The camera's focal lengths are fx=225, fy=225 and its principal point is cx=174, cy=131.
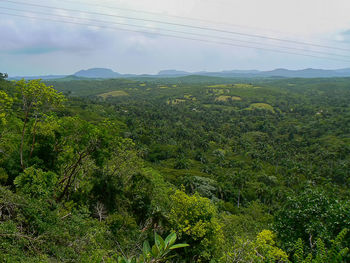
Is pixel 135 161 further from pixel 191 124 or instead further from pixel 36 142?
pixel 191 124

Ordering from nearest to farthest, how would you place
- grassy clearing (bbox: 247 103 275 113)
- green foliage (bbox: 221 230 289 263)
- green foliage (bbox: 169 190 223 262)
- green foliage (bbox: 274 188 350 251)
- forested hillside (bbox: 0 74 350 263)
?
green foliage (bbox: 221 230 289 263) < forested hillside (bbox: 0 74 350 263) < green foliage (bbox: 274 188 350 251) < green foliage (bbox: 169 190 223 262) < grassy clearing (bbox: 247 103 275 113)

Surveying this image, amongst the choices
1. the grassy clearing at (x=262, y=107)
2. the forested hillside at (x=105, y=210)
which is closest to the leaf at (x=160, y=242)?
the forested hillside at (x=105, y=210)

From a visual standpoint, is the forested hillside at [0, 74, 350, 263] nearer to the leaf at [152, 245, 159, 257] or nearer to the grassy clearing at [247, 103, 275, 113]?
the leaf at [152, 245, 159, 257]

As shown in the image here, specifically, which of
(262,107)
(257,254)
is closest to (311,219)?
(257,254)

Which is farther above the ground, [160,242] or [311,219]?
[160,242]

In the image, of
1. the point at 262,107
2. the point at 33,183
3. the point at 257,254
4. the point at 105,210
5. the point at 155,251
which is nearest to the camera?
the point at 155,251

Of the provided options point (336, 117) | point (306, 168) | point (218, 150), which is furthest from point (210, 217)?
point (336, 117)

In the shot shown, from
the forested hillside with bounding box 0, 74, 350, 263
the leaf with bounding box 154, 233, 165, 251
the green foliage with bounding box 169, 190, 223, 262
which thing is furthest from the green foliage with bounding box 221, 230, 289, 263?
the leaf with bounding box 154, 233, 165, 251

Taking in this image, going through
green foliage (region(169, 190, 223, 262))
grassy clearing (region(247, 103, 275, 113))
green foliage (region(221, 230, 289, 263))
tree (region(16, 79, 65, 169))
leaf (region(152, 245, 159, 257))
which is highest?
tree (region(16, 79, 65, 169))

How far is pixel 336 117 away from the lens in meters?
151

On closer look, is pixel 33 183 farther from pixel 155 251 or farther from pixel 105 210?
pixel 155 251

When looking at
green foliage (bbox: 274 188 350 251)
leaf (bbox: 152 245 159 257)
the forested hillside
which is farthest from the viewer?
green foliage (bbox: 274 188 350 251)

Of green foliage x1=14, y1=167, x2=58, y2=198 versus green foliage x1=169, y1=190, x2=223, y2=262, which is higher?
green foliage x1=14, y1=167, x2=58, y2=198

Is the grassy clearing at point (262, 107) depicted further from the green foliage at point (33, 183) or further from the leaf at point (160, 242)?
the leaf at point (160, 242)
